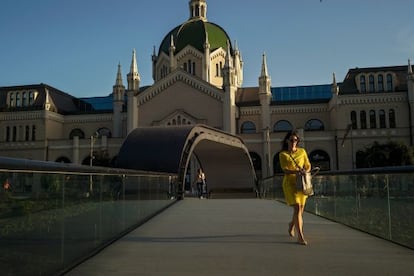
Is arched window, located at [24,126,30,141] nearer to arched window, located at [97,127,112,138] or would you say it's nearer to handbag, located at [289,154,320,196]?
arched window, located at [97,127,112,138]

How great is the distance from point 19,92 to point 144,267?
218ft

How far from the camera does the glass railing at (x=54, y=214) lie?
4.11 metres

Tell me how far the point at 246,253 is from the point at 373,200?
340cm

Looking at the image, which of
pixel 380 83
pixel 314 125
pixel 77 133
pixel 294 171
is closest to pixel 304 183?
pixel 294 171

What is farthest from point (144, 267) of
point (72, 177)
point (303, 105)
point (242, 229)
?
point (303, 105)

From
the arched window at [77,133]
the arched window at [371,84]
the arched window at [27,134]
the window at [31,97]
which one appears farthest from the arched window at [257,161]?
the window at [31,97]

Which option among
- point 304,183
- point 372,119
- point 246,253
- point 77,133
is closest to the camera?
point 246,253

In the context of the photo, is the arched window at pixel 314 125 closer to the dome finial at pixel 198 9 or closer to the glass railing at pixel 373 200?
the dome finial at pixel 198 9

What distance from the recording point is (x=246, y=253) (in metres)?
6.42

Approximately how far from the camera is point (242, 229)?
9.20 m

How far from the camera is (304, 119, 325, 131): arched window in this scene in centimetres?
5839

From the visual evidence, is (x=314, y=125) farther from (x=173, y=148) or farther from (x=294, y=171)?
(x=294, y=171)

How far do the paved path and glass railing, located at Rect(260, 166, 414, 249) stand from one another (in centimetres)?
30

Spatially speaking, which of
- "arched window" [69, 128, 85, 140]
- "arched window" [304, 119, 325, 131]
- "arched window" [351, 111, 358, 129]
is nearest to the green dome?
"arched window" [69, 128, 85, 140]
